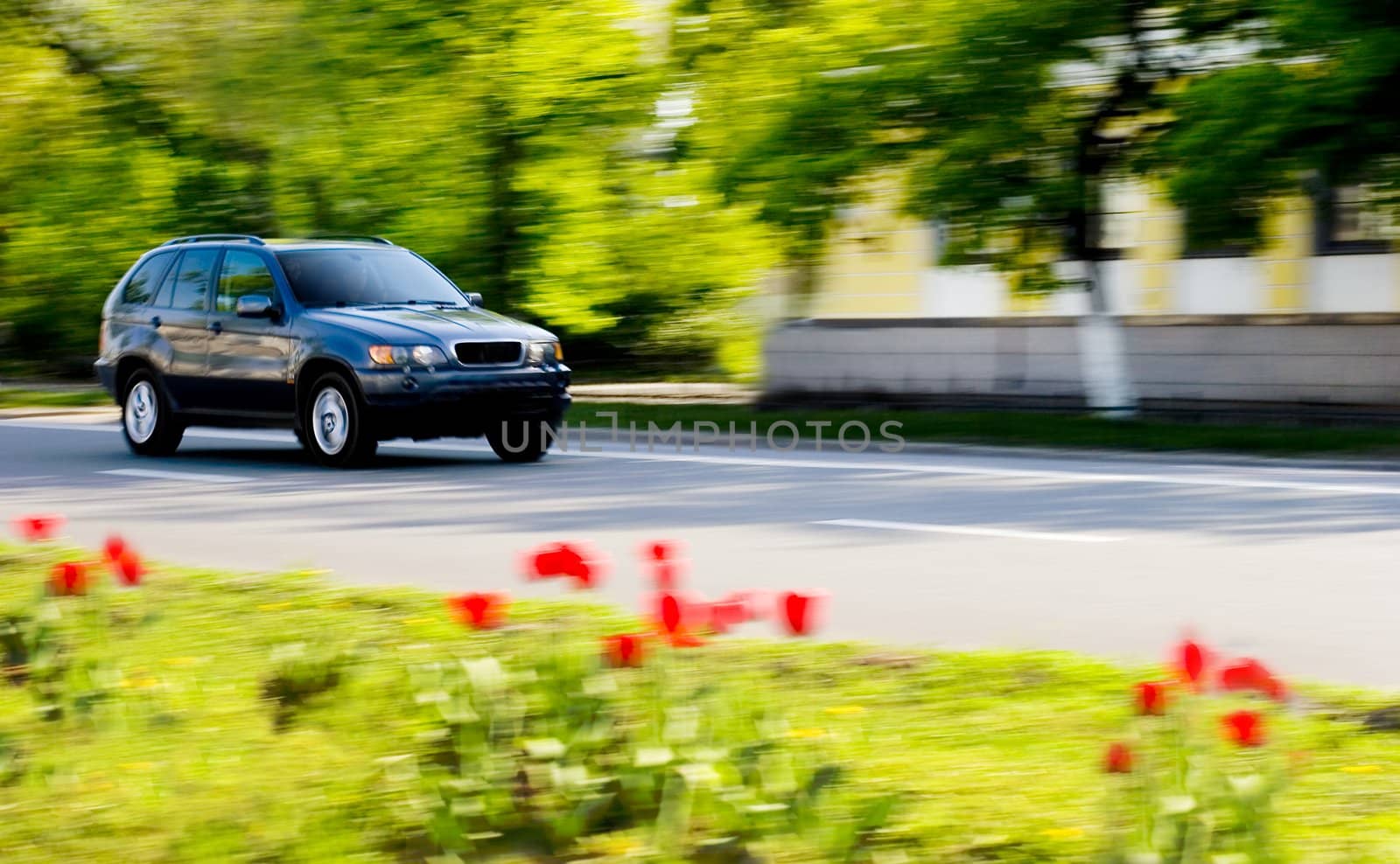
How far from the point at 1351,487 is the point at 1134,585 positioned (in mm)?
4949

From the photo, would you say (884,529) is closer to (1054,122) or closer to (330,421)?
(330,421)

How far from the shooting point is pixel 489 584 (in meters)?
9.04

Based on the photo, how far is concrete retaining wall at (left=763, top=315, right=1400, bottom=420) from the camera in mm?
18797

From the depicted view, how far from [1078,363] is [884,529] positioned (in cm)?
1021

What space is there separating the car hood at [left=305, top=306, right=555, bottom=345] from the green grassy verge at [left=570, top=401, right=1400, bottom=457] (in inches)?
138

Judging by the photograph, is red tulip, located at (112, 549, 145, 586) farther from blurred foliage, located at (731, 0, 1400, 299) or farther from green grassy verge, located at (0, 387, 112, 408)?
green grassy verge, located at (0, 387, 112, 408)

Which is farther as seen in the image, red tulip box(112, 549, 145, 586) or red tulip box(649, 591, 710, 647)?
red tulip box(112, 549, 145, 586)

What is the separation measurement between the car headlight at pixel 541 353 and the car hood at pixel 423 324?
7 centimetres

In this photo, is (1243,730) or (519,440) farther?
(519,440)

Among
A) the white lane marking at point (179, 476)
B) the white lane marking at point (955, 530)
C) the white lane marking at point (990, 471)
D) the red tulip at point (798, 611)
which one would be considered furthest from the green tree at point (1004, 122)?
the red tulip at point (798, 611)

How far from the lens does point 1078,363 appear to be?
20.7 m

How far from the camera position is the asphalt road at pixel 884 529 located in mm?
7895

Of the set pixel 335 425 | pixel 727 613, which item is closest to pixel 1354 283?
pixel 335 425

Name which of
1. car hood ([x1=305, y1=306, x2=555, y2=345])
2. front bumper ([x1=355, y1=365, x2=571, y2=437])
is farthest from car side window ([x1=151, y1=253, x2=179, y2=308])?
front bumper ([x1=355, y1=365, x2=571, y2=437])
